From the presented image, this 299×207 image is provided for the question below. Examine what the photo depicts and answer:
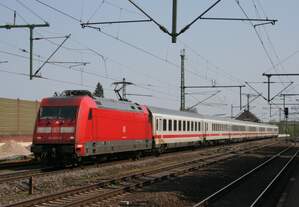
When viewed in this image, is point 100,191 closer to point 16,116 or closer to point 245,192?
point 245,192

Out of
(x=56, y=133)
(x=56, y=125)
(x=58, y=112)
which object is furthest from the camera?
(x=58, y=112)

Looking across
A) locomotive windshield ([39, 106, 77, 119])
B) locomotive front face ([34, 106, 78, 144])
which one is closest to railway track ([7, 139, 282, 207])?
locomotive front face ([34, 106, 78, 144])

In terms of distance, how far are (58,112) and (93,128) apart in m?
1.74

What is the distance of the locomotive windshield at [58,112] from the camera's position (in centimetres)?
2323

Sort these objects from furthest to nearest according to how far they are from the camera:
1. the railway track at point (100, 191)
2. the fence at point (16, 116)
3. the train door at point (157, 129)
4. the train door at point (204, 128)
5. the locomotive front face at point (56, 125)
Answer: the train door at point (204, 128), the fence at point (16, 116), the train door at point (157, 129), the locomotive front face at point (56, 125), the railway track at point (100, 191)

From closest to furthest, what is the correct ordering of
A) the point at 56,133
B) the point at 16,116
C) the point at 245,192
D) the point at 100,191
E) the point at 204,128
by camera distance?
1. the point at 100,191
2. the point at 245,192
3. the point at 56,133
4. the point at 16,116
5. the point at 204,128

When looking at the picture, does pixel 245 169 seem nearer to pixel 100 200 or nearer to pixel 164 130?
pixel 164 130

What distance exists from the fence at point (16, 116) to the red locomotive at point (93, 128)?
12315 millimetres

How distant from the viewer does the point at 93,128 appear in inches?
945

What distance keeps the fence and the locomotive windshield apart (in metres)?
16.8

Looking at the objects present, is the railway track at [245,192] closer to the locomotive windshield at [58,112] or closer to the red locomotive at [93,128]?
the red locomotive at [93,128]

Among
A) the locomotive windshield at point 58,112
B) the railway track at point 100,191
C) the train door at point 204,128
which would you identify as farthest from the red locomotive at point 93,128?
the train door at point 204,128

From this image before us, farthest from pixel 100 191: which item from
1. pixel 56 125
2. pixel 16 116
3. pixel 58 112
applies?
pixel 16 116

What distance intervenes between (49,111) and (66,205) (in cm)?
1090
